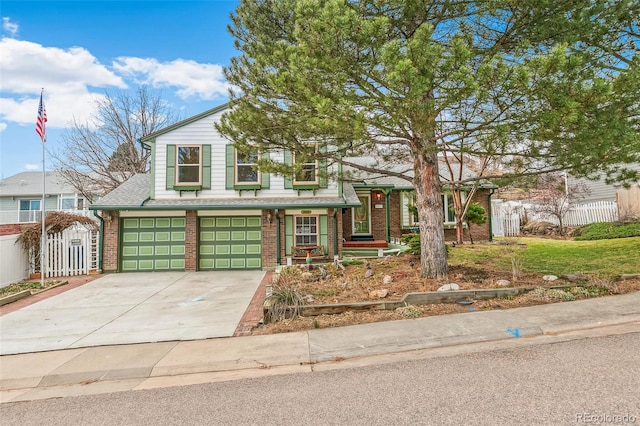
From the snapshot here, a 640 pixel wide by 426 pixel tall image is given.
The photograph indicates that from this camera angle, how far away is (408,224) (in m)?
16.1

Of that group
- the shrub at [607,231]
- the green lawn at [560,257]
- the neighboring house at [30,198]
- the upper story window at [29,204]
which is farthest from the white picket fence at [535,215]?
the upper story window at [29,204]

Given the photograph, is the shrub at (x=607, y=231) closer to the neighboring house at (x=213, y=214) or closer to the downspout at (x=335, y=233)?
the neighboring house at (x=213, y=214)

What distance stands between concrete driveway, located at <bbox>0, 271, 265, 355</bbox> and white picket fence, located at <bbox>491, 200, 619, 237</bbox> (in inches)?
601

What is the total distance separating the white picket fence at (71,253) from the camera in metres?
11.8

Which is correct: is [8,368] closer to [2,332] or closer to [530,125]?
[2,332]

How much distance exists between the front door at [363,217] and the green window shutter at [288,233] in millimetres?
3787

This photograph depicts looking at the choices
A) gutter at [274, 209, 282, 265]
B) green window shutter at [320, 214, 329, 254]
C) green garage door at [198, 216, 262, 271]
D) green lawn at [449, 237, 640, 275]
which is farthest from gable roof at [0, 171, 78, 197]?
green lawn at [449, 237, 640, 275]

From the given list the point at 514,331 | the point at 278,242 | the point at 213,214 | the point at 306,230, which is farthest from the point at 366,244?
the point at 514,331

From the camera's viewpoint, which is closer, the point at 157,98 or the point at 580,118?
the point at 580,118

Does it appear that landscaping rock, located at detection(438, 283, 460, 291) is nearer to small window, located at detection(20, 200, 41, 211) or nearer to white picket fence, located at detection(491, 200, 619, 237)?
white picket fence, located at detection(491, 200, 619, 237)

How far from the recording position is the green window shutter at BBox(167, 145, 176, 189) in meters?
12.9

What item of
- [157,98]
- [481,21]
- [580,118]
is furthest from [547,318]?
[157,98]

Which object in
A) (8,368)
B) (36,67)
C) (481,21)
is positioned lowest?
(8,368)

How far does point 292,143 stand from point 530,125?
4.62m
